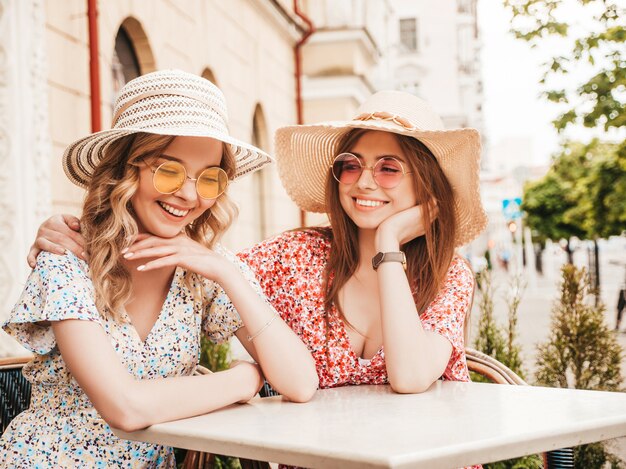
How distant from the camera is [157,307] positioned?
7.33 ft

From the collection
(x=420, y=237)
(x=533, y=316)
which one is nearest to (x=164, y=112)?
(x=420, y=237)

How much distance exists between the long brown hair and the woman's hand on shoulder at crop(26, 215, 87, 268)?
36.8 inches

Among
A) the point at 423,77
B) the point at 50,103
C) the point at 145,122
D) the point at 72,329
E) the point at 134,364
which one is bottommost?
the point at 134,364

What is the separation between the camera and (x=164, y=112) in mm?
2133

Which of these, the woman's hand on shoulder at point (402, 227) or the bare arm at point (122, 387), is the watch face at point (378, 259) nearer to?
the woman's hand on shoulder at point (402, 227)

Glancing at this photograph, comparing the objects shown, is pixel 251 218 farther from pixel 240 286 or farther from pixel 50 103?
pixel 240 286

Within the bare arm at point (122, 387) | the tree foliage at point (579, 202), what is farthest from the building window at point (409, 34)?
the bare arm at point (122, 387)

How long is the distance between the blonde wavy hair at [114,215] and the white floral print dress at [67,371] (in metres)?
0.05

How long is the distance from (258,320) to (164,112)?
0.69 m

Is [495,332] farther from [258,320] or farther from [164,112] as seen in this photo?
[164,112]

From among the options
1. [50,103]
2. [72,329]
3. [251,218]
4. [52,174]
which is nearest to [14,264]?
[52,174]

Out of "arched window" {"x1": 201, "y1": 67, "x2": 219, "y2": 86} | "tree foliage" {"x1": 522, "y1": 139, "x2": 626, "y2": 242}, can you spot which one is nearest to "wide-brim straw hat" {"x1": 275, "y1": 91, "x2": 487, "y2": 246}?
"arched window" {"x1": 201, "y1": 67, "x2": 219, "y2": 86}

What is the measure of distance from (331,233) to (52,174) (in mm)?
2700

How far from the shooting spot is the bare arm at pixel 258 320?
81.7 inches
